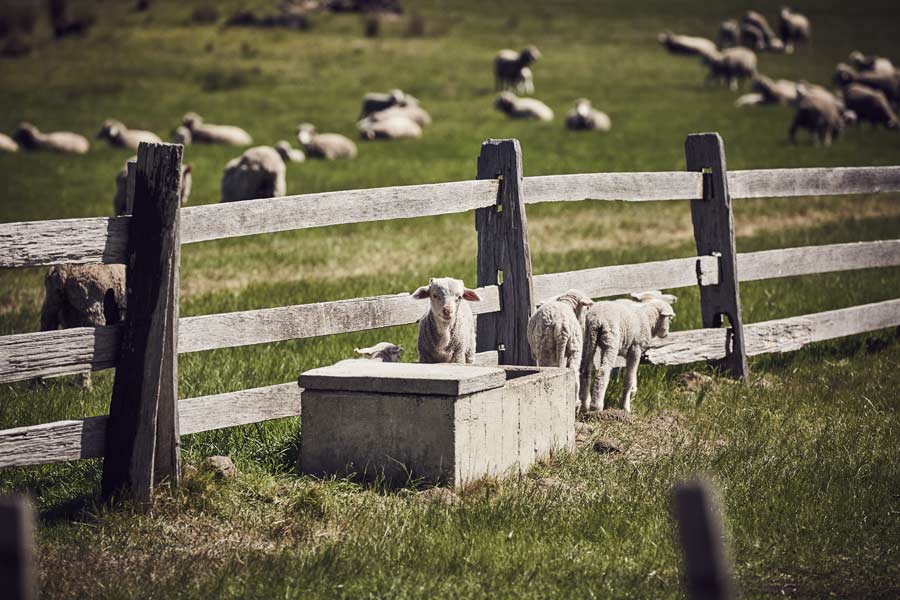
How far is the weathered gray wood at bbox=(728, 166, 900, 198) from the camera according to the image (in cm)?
996

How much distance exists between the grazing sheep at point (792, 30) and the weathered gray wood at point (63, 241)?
51057 millimetres

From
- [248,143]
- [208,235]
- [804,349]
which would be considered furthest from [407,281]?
[248,143]

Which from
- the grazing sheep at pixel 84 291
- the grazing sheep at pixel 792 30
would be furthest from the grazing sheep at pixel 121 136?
the grazing sheep at pixel 792 30

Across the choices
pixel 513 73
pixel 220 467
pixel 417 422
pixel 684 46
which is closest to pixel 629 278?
pixel 417 422

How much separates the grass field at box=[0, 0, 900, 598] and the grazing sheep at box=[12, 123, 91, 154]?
73 centimetres

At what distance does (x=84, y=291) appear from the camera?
29.0 ft

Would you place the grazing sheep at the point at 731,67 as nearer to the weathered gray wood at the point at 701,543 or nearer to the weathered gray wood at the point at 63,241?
the weathered gray wood at the point at 63,241

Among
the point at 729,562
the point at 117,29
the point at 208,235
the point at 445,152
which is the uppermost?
the point at 117,29

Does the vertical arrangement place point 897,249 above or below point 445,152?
below

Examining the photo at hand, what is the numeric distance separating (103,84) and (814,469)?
33289mm

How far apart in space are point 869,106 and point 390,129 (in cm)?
1489

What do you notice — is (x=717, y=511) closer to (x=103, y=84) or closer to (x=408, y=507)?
(x=408, y=507)

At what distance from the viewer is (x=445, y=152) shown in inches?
1047

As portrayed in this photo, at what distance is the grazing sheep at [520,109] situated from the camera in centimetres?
3369
